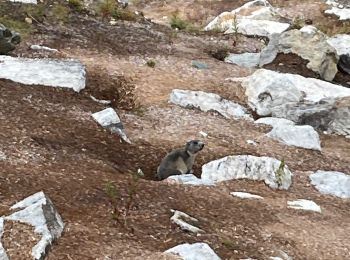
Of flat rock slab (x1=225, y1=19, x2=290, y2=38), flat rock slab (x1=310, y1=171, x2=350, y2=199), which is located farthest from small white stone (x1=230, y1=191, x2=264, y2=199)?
flat rock slab (x1=225, y1=19, x2=290, y2=38)

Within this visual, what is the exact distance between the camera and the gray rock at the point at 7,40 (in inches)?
609

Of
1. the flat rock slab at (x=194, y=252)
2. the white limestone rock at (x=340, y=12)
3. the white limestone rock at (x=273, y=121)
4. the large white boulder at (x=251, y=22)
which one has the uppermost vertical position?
the flat rock slab at (x=194, y=252)

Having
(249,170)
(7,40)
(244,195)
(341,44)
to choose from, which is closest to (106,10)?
(7,40)

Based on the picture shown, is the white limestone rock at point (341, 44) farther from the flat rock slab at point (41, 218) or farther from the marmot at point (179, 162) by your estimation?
the flat rock slab at point (41, 218)

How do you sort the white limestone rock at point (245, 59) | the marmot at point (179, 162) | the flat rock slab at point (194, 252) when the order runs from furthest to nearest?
the white limestone rock at point (245, 59) → the marmot at point (179, 162) → the flat rock slab at point (194, 252)

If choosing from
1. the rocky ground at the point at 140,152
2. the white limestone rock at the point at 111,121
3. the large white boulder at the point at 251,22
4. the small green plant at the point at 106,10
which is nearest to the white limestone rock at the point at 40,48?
the rocky ground at the point at 140,152

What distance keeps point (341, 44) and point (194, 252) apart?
14404 mm

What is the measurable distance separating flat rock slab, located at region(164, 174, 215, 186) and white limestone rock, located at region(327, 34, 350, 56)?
33.5 feet

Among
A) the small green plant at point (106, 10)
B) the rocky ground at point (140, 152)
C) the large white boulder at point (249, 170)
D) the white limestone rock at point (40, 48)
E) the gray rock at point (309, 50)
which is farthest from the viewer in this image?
the small green plant at point (106, 10)

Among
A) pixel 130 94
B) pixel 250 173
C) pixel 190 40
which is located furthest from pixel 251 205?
pixel 190 40

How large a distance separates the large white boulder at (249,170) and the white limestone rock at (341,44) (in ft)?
29.9

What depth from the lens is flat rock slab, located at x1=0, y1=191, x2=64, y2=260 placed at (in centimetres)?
760

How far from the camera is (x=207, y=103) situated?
50.2 feet

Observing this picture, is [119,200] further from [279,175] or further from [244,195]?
[279,175]
